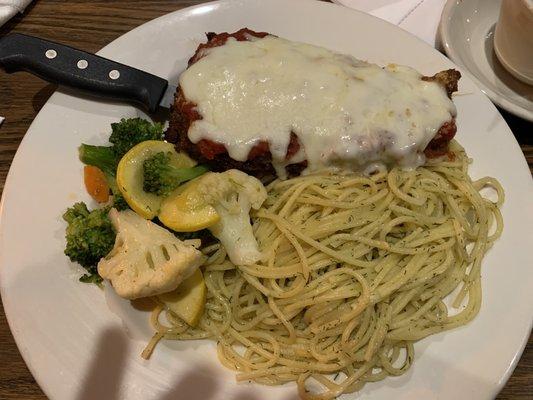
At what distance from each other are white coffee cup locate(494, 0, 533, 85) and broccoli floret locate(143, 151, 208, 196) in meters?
2.32

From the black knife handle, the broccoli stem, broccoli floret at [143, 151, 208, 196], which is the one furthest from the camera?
the black knife handle

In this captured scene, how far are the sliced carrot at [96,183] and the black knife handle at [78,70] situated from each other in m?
0.48

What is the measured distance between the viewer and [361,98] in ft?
8.48

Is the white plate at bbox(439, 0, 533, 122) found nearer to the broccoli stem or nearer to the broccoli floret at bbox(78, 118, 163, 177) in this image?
the broccoli floret at bbox(78, 118, 163, 177)

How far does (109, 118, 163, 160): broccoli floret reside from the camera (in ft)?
8.57

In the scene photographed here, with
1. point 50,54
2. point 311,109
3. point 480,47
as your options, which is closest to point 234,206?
point 311,109

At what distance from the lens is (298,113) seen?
8.43 ft

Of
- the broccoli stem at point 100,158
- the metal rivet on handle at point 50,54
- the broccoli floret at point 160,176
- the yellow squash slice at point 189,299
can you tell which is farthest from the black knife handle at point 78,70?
the yellow squash slice at point 189,299

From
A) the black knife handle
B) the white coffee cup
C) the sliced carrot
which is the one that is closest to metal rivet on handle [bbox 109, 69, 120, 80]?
the black knife handle

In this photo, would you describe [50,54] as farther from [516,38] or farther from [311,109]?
[516,38]

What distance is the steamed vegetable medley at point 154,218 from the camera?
2281 mm

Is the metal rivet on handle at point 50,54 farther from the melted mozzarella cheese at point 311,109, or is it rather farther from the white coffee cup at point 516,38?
the white coffee cup at point 516,38

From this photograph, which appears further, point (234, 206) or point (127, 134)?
point (127, 134)

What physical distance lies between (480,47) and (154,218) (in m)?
2.83
